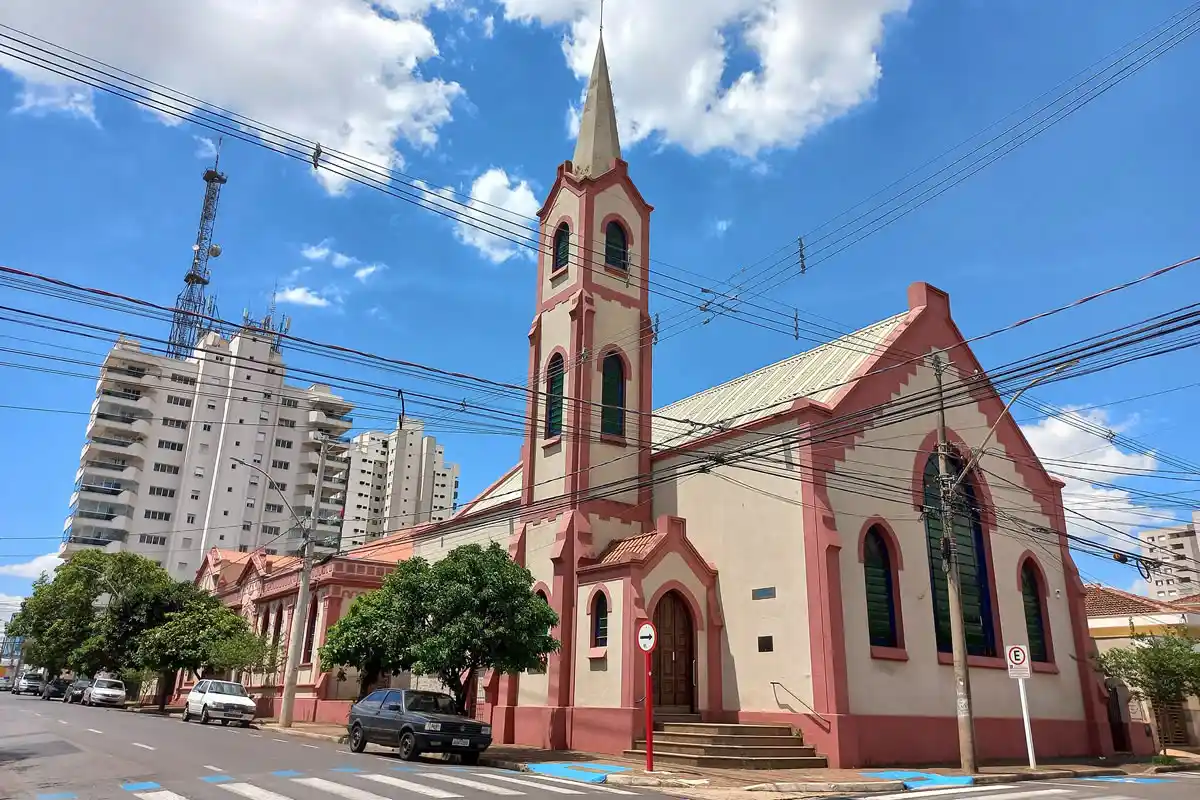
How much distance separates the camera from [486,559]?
68.4 feet

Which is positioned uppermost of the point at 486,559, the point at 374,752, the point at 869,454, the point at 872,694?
the point at 869,454

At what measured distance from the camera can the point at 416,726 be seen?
17.8m

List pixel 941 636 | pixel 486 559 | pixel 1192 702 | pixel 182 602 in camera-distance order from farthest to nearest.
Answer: pixel 182 602 → pixel 1192 702 → pixel 941 636 → pixel 486 559

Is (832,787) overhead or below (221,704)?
below

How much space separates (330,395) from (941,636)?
85.8 meters

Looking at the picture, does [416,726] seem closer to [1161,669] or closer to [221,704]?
[221,704]

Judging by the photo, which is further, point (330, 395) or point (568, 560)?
point (330, 395)

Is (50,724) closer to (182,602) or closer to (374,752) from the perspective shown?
(374,752)

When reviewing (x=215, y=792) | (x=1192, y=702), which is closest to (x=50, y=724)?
(x=215, y=792)

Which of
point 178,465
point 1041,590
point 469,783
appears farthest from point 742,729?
point 178,465

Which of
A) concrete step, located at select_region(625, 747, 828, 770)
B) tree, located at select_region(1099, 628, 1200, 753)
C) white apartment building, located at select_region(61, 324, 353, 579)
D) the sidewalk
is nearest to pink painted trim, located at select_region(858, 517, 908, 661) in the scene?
the sidewalk

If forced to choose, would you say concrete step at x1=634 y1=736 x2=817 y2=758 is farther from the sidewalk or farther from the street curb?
the street curb

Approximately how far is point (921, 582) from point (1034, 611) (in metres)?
6.30

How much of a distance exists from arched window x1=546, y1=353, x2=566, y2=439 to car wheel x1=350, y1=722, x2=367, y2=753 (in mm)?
10342
